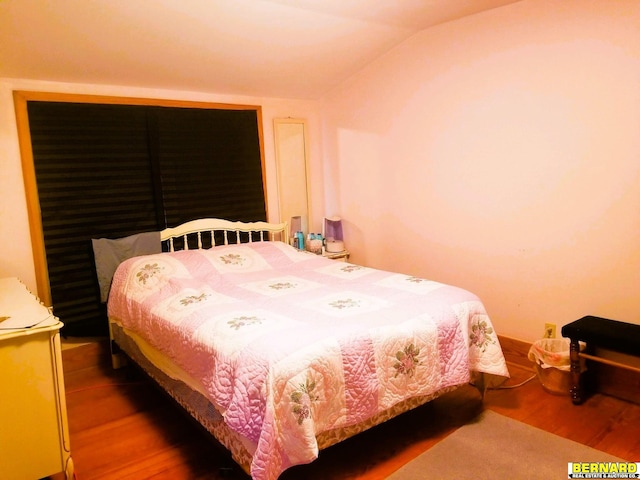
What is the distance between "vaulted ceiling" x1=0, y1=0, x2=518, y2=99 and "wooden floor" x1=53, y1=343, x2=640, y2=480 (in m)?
2.01

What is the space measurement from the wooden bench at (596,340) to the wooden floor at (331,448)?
15 cm

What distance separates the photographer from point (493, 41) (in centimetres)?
286

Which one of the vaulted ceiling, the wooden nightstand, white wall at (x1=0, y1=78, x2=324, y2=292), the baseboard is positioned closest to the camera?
the vaulted ceiling

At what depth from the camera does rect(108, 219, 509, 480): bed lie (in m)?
1.64

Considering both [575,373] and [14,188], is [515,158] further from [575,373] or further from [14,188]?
[14,188]

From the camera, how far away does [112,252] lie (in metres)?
3.03

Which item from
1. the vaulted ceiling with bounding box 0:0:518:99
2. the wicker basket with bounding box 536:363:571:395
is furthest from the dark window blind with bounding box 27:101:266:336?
the wicker basket with bounding box 536:363:571:395

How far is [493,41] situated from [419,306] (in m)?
1.82

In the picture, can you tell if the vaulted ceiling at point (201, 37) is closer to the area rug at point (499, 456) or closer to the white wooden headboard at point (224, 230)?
the white wooden headboard at point (224, 230)

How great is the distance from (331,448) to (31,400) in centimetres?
127

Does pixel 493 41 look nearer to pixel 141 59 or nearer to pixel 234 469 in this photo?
pixel 141 59

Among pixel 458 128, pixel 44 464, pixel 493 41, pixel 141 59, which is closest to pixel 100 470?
pixel 44 464

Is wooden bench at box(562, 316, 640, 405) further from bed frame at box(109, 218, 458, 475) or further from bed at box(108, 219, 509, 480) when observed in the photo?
bed frame at box(109, 218, 458, 475)

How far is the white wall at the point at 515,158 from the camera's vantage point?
2430 mm
